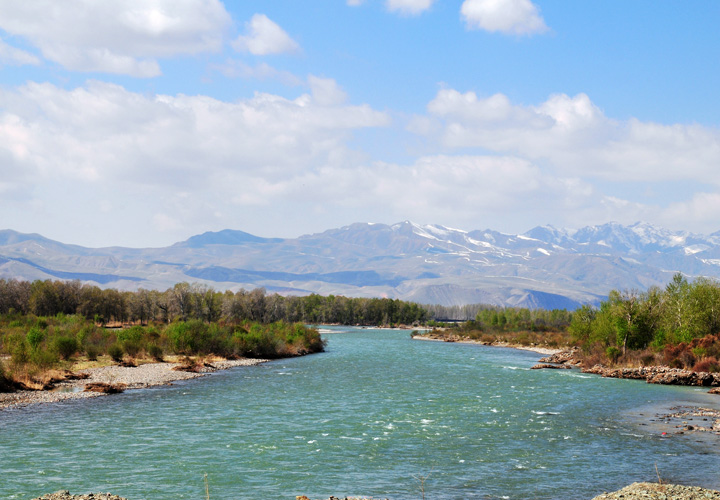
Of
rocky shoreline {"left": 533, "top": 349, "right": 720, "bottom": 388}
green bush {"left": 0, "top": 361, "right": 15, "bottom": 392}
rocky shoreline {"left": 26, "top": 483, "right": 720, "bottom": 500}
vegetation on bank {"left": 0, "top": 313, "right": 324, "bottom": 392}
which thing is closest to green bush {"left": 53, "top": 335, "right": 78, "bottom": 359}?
vegetation on bank {"left": 0, "top": 313, "right": 324, "bottom": 392}

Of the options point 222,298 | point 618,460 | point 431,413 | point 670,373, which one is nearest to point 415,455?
point 618,460

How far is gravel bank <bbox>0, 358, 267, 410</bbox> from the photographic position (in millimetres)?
42625

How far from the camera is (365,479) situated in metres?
25.4

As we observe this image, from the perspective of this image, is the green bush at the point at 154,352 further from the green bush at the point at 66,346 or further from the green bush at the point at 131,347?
the green bush at the point at 66,346

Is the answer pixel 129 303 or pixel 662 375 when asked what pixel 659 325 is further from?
pixel 129 303

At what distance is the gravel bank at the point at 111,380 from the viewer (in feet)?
140

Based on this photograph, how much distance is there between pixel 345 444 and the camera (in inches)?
1270

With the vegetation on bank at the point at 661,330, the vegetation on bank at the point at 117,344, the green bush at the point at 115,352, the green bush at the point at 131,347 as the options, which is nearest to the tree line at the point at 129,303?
the vegetation on bank at the point at 117,344

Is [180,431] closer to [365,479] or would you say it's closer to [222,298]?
[365,479]

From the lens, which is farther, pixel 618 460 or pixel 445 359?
pixel 445 359

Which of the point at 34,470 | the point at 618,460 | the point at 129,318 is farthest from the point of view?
the point at 129,318

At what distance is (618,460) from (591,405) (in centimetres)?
2013

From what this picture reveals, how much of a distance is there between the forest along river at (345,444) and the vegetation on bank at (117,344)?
30.8 ft

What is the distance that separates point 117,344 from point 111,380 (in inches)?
670
